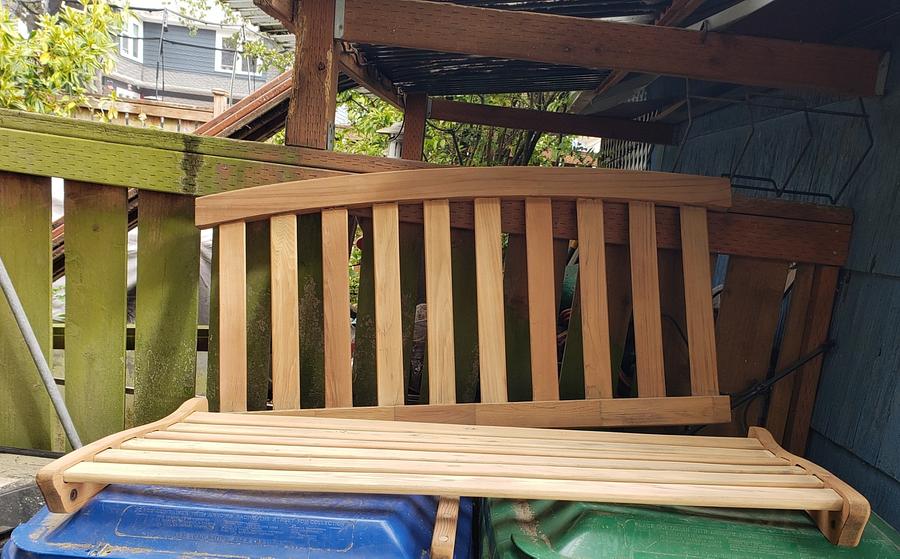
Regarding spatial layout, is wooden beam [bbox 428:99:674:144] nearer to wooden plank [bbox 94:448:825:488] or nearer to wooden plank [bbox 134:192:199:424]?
wooden plank [bbox 134:192:199:424]

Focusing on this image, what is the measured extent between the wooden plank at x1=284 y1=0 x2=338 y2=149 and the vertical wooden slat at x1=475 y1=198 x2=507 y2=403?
23.6 inches

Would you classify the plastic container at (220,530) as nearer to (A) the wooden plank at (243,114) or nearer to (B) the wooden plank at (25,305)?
(B) the wooden plank at (25,305)

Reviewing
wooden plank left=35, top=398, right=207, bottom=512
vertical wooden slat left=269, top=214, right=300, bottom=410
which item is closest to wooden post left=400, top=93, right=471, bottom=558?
vertical wooden slat left=269, top=214, right=300, bottom=410

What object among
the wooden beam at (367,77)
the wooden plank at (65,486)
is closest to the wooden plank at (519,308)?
the wooden plank at (65,486)

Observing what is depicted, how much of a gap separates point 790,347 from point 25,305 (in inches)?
96.9

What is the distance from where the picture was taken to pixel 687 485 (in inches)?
50.0

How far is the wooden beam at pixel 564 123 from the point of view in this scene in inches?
166

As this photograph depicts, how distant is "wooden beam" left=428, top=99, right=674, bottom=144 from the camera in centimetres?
422

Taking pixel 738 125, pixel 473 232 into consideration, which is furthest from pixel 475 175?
Answer: pixel 738 125

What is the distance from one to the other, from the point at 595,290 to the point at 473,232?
42 centimetres

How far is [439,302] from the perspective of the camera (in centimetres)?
189

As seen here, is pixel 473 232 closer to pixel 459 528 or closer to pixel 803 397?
pixel 459 528

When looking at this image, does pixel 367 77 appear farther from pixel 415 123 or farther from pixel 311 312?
pixel 311 312

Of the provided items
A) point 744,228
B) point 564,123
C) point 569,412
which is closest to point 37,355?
point 569,412
